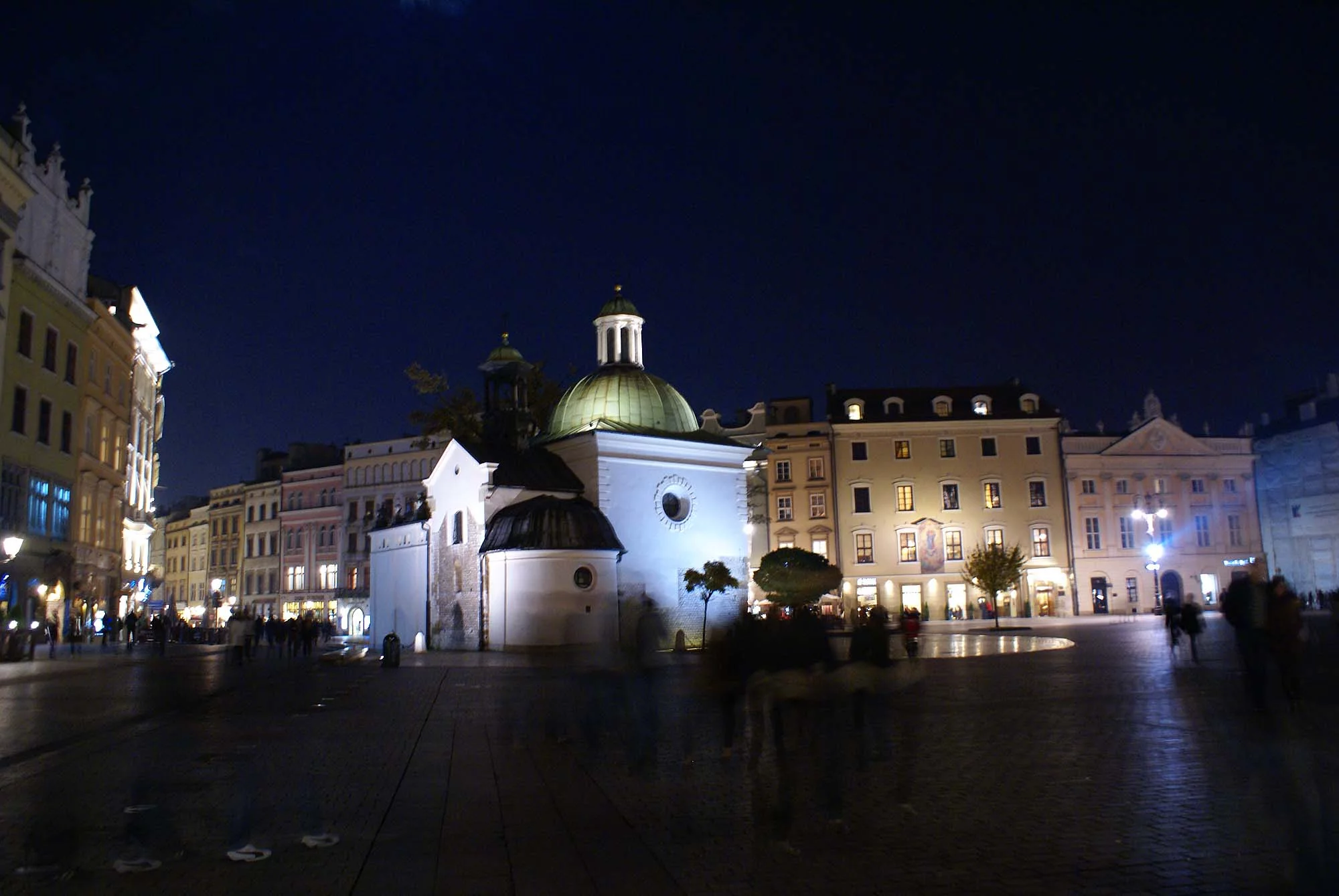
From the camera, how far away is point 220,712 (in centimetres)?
1891

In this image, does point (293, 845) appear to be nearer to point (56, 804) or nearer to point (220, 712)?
point (56, 804)

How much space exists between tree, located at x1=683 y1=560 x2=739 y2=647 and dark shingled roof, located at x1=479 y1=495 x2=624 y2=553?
4209 millimetres

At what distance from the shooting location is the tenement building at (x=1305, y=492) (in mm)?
77188

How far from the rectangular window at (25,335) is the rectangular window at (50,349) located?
4.15 ft

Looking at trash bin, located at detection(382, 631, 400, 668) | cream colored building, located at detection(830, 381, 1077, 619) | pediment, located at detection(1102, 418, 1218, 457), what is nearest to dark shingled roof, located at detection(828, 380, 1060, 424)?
cream colored building, located at detection(830, 381, 1077, 619)

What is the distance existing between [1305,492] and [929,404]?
97.6ft

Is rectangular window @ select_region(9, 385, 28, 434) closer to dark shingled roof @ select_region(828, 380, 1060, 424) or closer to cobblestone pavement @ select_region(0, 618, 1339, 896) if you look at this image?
cobblestone pavement @ select_region(0, 618, 1339, 896)

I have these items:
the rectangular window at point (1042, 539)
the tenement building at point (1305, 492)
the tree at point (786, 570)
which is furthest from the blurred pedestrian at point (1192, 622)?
the tenement building at point (1305, 492)

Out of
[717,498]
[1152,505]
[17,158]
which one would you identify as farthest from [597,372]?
[1152,505]

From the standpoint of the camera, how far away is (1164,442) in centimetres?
7244

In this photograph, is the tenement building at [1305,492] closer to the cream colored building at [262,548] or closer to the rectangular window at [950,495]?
the rectangular window at [950,495]

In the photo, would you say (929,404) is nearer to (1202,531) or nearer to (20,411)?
(1202,531)

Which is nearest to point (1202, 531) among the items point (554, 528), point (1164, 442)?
point (1164, 442)

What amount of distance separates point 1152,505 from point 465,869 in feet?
234
